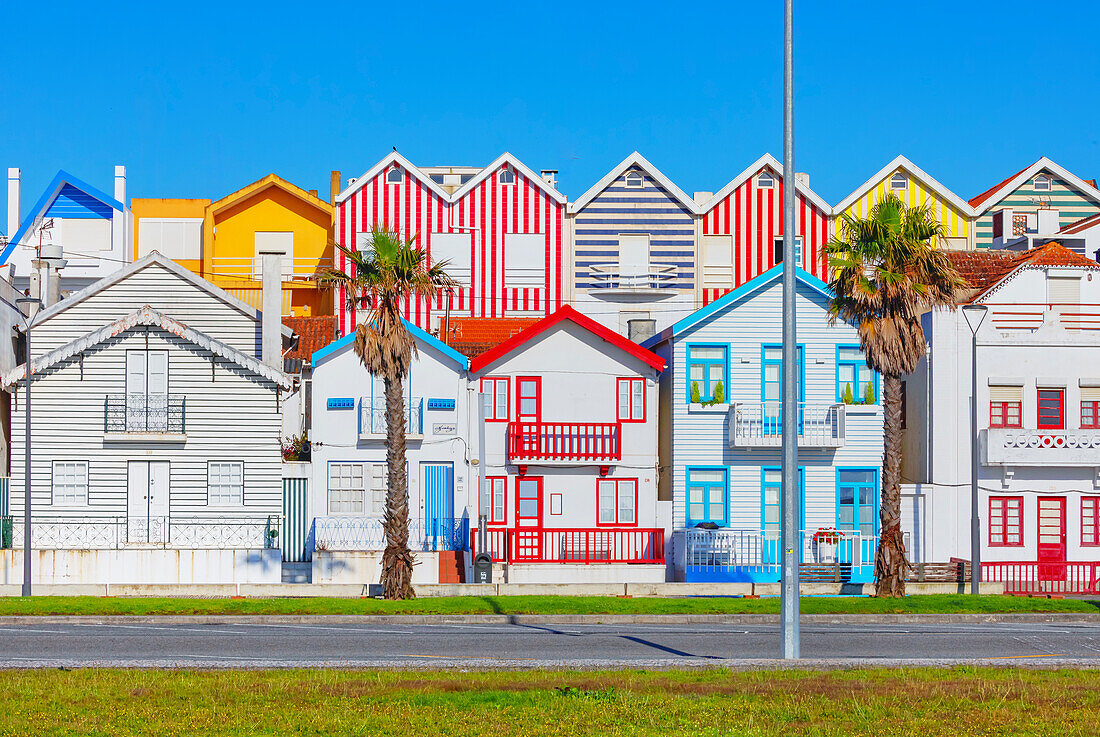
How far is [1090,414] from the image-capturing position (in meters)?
40.8

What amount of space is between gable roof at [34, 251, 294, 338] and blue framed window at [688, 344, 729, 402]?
13833 mm

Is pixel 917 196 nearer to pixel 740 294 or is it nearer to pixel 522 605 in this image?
pixel 740 294

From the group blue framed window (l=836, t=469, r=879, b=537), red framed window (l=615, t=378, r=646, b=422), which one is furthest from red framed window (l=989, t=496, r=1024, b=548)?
red framed window (l=615, t=378, r=646, b=422)

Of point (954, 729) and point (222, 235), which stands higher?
point (222, 235)

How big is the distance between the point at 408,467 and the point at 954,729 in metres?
28.5

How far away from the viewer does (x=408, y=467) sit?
3981cm

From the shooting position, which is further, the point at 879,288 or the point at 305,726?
the point at 879,288

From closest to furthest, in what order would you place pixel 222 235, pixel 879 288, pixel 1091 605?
pixel 1091 605
pixel 879 288
pixel 222 235

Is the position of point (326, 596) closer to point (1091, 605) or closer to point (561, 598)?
point (561, 598)

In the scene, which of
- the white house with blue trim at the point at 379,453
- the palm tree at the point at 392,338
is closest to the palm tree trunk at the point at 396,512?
the palm tree at the point at 392,338

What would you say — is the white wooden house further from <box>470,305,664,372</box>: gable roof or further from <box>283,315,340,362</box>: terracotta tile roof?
<box>283,315,340,362</box>: terracotta tile roof

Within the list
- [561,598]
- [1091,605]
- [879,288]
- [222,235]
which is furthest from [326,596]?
[222,235]

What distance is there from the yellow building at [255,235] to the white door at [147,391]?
17.9 metres

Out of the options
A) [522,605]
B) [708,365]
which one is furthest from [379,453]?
[522,605]
